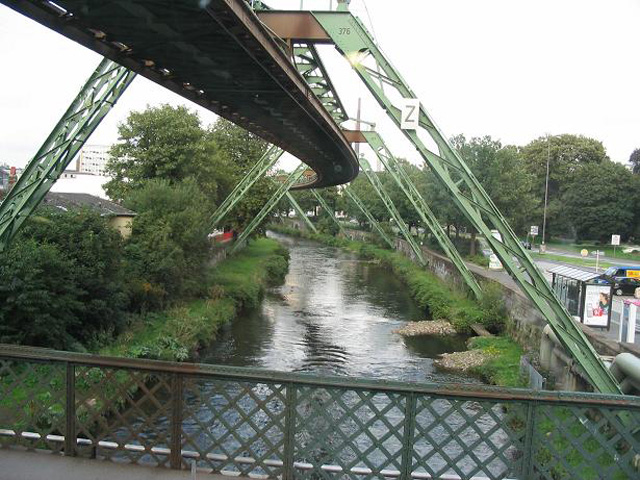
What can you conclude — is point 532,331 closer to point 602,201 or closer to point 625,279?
point 625,279

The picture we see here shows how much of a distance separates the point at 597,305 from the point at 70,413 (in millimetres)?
13885

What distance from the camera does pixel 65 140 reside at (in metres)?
10.8

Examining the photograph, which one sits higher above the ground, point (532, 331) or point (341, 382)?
point (341, 382)

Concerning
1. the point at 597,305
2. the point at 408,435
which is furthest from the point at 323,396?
the point at 408,435

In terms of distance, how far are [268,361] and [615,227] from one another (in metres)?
44.5

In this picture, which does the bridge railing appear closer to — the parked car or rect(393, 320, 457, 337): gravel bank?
rect(393, 320, 457, 337): gravel bank

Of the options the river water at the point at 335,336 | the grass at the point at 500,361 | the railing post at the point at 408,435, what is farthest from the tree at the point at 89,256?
the railing post at the point at 408,435

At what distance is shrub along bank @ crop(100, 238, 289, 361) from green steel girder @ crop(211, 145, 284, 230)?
3.07 metres

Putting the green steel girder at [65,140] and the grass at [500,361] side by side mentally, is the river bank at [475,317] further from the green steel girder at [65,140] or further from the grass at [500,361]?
the green steel girder at [65,140]

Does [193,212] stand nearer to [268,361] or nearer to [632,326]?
[268,361]

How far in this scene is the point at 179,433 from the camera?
16.6 ft

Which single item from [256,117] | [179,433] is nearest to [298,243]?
[256,117]

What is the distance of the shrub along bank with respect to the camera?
1551 cm

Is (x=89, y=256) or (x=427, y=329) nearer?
(x=89, y=256)
